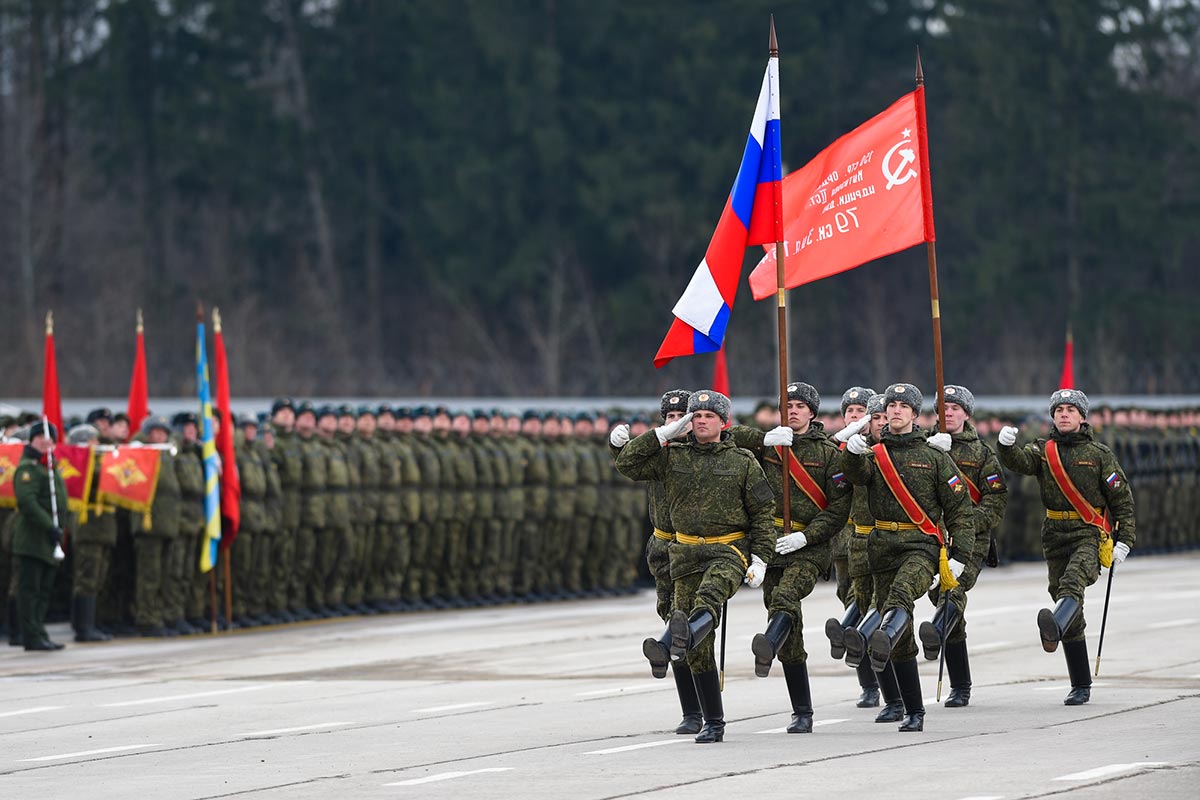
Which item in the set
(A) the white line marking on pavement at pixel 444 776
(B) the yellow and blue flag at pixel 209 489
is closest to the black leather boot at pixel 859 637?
(A) the white line marking on pavement at pixel 444 776

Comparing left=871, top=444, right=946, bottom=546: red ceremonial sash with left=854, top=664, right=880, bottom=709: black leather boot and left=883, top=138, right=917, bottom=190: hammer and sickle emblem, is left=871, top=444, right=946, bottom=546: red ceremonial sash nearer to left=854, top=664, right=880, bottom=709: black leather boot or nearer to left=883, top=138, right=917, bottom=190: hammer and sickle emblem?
left=854, top=664, right=880, bottom=709: black leather boot

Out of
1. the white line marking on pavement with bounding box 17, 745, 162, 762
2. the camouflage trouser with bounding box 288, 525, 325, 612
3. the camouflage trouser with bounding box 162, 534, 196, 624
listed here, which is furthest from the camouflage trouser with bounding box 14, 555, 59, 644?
the white line marking on pavement with bounding box 17, 745, 162, 762

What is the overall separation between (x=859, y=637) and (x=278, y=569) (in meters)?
10.1

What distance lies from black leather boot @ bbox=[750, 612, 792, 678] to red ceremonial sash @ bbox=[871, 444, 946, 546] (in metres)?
0.99

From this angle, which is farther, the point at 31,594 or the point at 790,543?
the point at 31,594

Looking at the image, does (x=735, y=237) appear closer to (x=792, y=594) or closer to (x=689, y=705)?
(x=792, y=594)

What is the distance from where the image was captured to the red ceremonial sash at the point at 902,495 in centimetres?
1305

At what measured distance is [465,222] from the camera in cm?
5862

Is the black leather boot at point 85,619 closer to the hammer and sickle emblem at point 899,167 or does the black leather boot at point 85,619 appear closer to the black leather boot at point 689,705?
the black leather boot at point 689,705

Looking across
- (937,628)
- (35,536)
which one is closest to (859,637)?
(937,628)

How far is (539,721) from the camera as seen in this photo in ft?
44.8

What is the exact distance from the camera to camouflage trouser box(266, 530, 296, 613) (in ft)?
71.1

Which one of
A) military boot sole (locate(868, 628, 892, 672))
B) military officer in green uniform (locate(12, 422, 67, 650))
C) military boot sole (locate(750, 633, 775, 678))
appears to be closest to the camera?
military boot sole (locate(750, 633, 775, 678))

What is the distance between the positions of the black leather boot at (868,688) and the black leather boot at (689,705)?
63.5 inches
